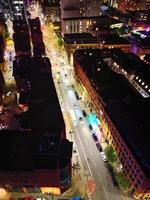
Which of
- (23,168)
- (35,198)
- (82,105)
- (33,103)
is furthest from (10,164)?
(82,105)

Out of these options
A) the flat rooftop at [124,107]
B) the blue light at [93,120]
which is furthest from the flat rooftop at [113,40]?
the blue light at [93,120]

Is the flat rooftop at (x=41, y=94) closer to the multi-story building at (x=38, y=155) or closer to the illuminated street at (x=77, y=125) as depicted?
the multi-story building at (x=38, y=155)

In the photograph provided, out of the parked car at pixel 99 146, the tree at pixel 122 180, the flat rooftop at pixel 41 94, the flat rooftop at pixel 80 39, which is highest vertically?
the flat rooftop at pixel 80 39

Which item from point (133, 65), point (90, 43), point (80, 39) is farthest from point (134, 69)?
point (80, 39)

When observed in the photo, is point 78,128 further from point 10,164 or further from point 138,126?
point 10,164

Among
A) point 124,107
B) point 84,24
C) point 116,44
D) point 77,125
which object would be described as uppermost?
point 84,24

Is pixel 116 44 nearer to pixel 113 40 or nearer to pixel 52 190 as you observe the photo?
pixel 113 40
